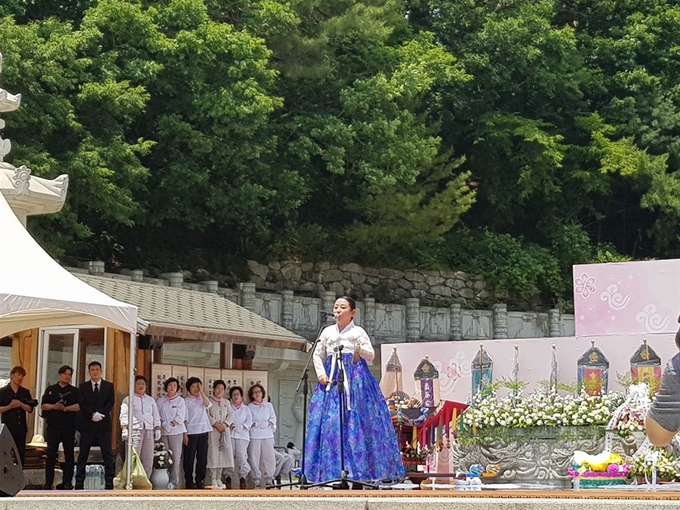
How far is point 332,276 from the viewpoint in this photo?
3142 cm

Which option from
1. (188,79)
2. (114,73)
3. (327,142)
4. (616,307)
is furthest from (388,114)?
(616,307)

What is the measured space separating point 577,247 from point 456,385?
64.0 feet

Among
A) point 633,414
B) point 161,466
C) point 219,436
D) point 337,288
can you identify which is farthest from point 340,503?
point 337,288

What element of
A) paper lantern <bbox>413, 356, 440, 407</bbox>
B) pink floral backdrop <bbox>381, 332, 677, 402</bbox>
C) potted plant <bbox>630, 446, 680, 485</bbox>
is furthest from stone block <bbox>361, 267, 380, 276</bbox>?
potted plant <bbox>630, 446, 680, 485</bbox>

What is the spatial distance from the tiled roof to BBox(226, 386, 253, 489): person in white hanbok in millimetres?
853

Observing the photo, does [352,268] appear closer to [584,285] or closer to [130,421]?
[584,285]

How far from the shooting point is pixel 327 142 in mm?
28781

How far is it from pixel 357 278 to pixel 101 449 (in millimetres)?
19007

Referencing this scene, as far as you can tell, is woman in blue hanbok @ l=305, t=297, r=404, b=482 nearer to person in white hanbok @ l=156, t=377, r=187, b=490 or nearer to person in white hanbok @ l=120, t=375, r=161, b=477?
person in white hanbok @ l=120, t=375, r=161, b=477

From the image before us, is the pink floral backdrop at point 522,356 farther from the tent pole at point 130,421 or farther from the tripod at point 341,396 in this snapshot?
the tripod at point 341,396

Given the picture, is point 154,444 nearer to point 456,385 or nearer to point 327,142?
point 456,385

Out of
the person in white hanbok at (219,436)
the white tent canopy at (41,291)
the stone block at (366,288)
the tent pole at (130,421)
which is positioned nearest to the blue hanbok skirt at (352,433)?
the white tent canopy at (41,291)

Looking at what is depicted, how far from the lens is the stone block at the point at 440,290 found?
32625 millimetres

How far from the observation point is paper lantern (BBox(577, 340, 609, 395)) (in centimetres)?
1315
